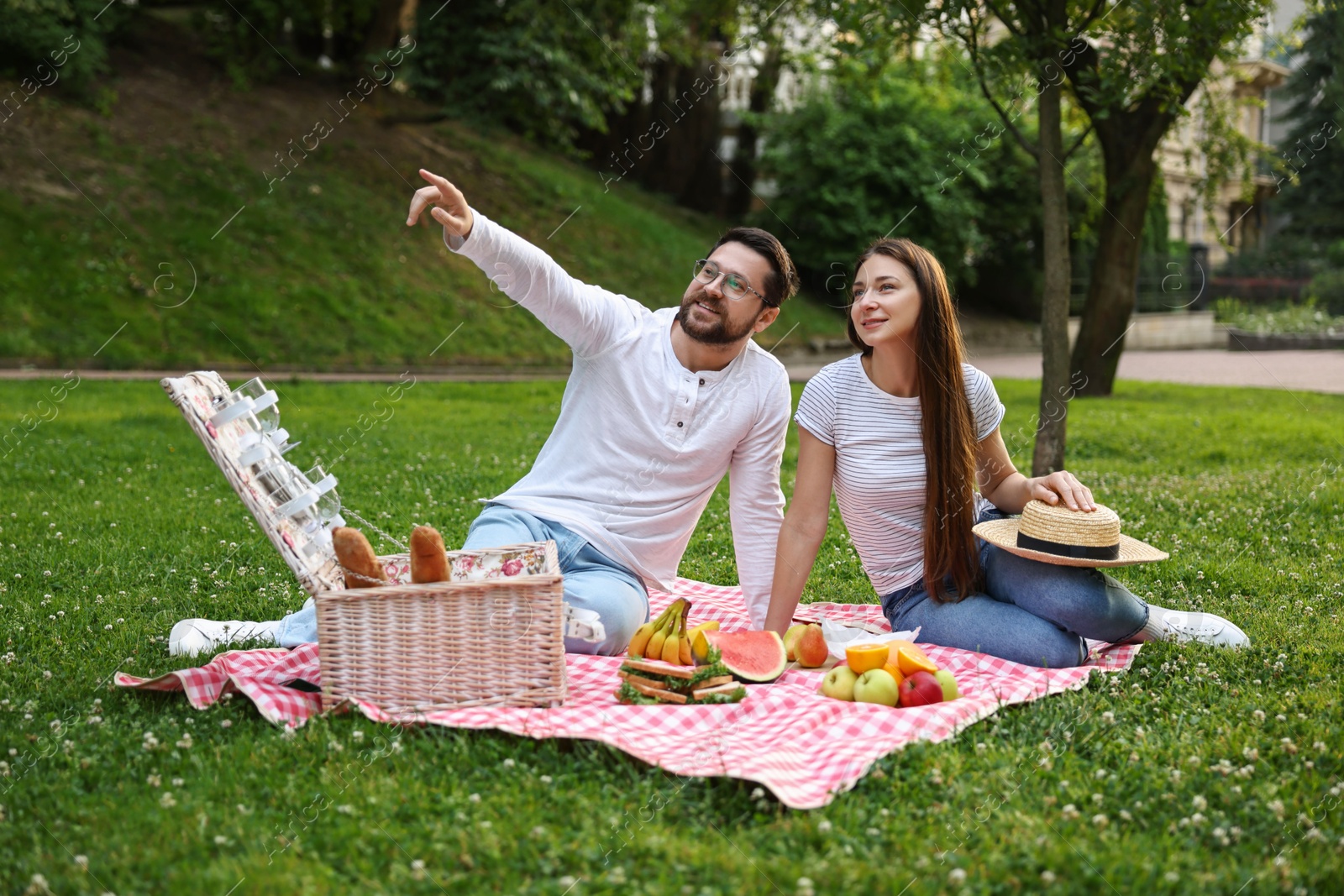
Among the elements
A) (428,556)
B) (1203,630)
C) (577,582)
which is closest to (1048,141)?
(1203,630)

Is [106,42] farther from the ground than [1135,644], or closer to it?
farther from the ground

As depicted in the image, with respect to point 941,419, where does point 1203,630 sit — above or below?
below

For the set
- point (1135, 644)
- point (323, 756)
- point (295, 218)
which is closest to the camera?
point (323, 756)

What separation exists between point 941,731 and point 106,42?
20.2 metres

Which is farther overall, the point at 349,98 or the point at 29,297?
the point at 349,98

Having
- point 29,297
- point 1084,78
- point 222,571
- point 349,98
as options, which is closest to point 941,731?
point 222,571

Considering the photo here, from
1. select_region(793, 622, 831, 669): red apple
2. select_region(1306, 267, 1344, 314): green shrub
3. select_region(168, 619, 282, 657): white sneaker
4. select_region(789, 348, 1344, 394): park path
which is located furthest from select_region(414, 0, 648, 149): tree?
select_region(1306, 267, 1344, 314): green shrub

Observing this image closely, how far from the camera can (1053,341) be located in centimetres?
845

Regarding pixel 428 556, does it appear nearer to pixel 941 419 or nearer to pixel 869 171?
pixel 941 419

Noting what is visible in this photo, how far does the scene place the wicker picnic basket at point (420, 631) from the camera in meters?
3.55

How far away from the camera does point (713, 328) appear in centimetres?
445

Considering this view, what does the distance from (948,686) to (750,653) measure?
2.34 ft

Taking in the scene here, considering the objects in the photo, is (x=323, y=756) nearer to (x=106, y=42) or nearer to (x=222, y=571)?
(x=222, y=571)

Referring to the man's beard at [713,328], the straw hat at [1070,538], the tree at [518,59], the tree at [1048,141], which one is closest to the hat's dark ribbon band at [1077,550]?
the straw hat at [1070,538]
